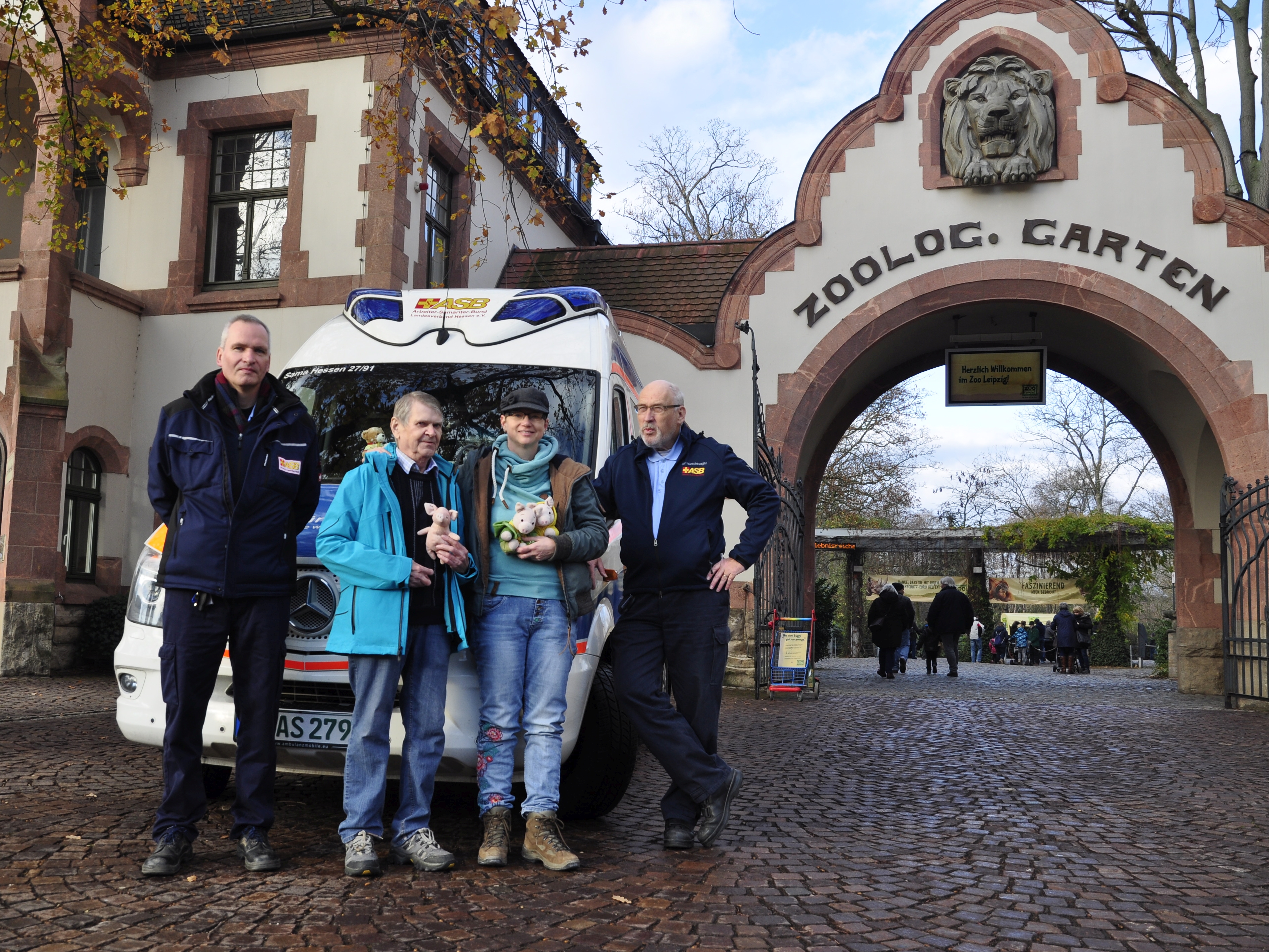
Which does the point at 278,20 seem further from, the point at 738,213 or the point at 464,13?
the point at 738,213

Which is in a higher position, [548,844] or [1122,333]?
[1122,333]

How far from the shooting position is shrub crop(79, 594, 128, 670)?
42.0 ft

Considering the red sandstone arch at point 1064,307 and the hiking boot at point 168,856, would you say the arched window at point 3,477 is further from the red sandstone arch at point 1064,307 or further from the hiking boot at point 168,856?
the hiking boot at point 168,856

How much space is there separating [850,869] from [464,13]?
761cm

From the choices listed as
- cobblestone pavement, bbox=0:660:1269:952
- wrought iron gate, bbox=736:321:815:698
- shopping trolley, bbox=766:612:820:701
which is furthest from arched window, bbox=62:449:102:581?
shopping trolley, bbox=766:612:820:701

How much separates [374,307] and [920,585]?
2888 centimetres

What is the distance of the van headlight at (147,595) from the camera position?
4648 mm

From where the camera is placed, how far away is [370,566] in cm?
409

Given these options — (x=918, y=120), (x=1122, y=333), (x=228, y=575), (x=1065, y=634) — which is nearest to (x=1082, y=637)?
(x=1065, y=634)

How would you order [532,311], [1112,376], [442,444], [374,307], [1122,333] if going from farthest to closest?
[1112,376]
[1122,333]
[374,307]
[532,311]
[442,444]

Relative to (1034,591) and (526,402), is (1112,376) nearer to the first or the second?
(526,402)

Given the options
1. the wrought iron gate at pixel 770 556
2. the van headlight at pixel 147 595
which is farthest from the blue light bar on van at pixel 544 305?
the wrought iron gate at pixel 770 556

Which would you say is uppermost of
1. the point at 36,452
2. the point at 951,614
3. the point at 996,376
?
the point at 996,376

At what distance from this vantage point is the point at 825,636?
24.3 meters
